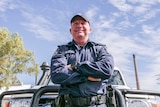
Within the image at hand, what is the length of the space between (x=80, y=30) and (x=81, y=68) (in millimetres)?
421

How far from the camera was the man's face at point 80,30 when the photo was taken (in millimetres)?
3209

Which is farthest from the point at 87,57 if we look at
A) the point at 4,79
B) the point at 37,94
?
the point at 4,79

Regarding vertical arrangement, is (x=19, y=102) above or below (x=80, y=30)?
below

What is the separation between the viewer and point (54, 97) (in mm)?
4914

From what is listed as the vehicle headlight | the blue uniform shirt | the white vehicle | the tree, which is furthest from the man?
the tree

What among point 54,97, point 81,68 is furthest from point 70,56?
point 54,97

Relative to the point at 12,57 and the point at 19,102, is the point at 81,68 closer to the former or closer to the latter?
the point at 19,102

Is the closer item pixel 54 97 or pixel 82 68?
pixel 82 68

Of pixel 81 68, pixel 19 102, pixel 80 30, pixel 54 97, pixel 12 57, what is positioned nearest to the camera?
pixel 81 68

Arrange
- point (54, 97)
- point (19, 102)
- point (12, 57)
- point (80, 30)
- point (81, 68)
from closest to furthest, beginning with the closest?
point (81, 68)
point (80, 30)
point (54, 97)
point (19, 102)
point (12, 57)

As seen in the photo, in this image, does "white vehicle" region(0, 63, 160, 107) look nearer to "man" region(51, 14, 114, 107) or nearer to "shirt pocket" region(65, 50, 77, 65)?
"man" region(51, 14, 114, 107)

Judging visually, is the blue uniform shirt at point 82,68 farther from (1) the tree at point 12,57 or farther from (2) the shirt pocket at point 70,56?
(1) the tree at point 12,57

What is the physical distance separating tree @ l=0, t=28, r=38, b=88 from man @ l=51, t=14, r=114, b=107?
2426cm

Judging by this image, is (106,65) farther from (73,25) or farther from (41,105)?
(41,105)
